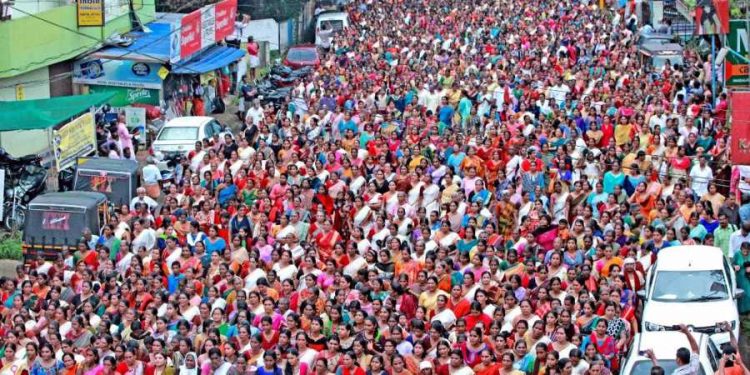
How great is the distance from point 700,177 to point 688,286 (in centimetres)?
409

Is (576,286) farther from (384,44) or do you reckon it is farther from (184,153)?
(384,44)

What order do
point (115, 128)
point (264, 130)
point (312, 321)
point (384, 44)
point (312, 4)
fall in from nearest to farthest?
point (312, 321)
point (264, 130)
point (115, 128)
point (384, 44)
point (312, 4)

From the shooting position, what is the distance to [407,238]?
2069cm

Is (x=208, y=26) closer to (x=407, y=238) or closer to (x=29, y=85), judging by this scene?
(x=29, y=85)

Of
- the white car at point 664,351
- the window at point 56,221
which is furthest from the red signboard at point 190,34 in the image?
the white car at point 664,351

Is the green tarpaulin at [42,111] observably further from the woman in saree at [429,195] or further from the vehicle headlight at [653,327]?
the vehicle headlight at [653,327]

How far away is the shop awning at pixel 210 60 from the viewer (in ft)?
117

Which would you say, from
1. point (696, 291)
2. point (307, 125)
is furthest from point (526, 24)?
point (696, 291)

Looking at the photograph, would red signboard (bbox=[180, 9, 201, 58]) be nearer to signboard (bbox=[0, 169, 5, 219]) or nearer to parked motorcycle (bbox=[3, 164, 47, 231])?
parked motorcycle (bbox=[3, 164, 47, 231])

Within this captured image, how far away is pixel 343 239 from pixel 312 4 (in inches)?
1196

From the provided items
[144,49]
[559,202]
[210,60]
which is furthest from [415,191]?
[210,60]

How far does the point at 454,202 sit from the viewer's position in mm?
21266

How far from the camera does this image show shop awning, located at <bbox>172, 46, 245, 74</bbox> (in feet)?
117

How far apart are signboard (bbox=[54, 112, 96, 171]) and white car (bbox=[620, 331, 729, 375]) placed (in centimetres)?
1230
